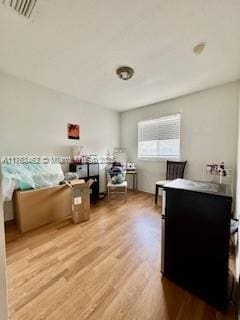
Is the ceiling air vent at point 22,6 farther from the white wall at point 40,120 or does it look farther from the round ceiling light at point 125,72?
the white wall at point 40,120

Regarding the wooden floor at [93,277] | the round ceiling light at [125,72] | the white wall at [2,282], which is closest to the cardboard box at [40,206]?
the wooden floor at [93,277]

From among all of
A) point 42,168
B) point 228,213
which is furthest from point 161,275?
point 42,168

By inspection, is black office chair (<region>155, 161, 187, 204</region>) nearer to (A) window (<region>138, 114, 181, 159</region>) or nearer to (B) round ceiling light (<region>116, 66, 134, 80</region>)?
(A) window (<region>138, 114, 181, 159</region>)

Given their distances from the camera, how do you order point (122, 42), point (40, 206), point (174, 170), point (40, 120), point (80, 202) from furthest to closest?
point (174, 170) < point (40, 120) < point (80, 202) < point (40, 206) < point (122, 42)

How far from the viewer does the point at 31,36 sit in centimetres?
160

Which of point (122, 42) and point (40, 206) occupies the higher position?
point (122, 42)

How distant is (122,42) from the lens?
1.69m

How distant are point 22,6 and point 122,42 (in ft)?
3.07

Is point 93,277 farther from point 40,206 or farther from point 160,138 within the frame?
point 160,138

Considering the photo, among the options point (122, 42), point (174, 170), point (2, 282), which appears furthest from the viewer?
point (174, 170)

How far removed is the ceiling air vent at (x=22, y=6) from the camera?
4.00 feet

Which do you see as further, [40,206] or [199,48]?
[40,206]

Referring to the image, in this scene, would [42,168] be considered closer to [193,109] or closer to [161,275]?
[161,275]

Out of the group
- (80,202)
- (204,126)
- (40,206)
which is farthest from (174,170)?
(40,206)
